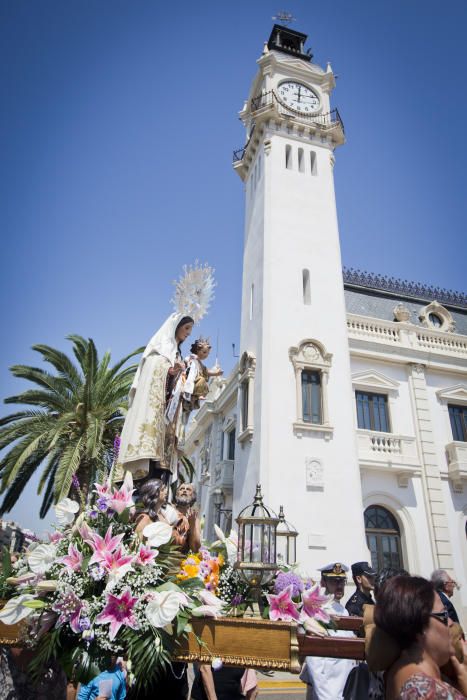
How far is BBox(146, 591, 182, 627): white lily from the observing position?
2.22 m

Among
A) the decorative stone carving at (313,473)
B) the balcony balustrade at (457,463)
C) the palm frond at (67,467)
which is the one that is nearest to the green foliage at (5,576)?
the palm frond at (67,467)

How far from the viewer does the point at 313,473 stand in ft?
45.4

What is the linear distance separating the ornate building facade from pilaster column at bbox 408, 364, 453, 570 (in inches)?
1.8

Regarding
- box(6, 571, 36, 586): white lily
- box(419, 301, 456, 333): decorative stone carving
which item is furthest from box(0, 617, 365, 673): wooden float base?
box(419, 301, 456, 333): decorative stone carving

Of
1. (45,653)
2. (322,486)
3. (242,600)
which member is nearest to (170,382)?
(242,600)

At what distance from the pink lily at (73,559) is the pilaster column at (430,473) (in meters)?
14.8

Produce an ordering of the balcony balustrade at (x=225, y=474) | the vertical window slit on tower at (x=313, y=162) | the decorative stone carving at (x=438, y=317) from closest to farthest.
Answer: the balcony balustrade at (x=225, y=474), the vertical window slit on tower at (x=313, y=162), the decorative stone carving at (x=438, y=317)

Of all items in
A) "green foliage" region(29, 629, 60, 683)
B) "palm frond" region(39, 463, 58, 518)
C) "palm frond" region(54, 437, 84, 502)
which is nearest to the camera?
"green foliage" region(29, 629, 60, 683)

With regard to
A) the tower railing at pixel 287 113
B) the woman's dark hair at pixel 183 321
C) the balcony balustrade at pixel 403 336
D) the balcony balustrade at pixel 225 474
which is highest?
the tower railing at pixel 287 113

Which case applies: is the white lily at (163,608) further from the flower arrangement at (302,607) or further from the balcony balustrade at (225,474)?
the balcony balustrade at (225,474)

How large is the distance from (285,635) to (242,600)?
2.59ft

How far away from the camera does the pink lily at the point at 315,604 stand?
2551 millimetres

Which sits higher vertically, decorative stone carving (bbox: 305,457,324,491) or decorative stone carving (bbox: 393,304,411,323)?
decorative stone carving (bbox: 393,304,411,323)

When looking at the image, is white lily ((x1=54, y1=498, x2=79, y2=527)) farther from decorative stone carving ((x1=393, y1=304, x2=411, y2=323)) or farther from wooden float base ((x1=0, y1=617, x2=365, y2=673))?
decorative stone carving ((x1=393, y1=304, x2=411, y2=323))
